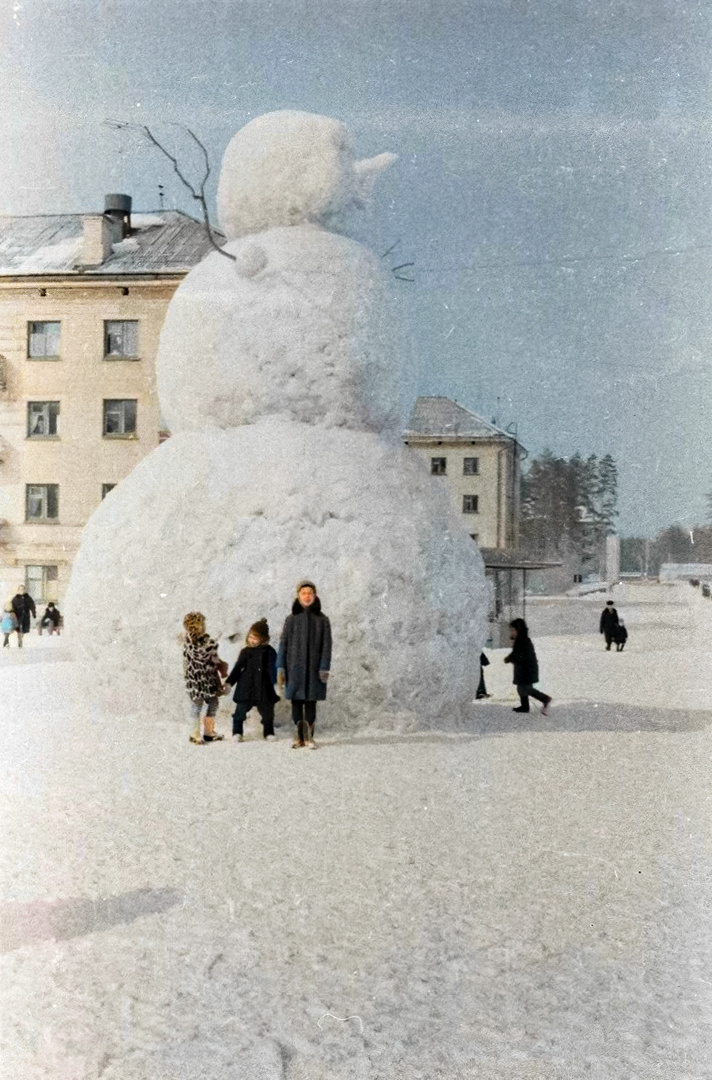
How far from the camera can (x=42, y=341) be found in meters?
25.7

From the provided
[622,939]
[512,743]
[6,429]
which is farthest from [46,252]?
[622,939]

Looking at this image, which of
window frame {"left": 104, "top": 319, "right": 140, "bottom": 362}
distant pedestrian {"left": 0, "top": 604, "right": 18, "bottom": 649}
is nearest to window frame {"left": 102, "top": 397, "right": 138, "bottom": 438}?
window frame {"left": 104, "top": 319, "right": 140, "bottom": 362}

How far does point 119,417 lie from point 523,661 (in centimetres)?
1590

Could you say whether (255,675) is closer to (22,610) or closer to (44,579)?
(22,610)

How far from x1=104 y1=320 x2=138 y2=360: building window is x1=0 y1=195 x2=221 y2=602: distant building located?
0.07 feet

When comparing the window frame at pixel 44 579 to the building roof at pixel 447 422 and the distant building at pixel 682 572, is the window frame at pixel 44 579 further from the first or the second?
the distant building at pixel 682 572

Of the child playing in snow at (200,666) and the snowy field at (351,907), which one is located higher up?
the child playing in snow at (200,666)

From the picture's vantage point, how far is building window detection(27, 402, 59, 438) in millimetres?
24969

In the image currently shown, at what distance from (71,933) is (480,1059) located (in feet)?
5.70

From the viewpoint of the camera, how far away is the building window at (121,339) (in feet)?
84.4

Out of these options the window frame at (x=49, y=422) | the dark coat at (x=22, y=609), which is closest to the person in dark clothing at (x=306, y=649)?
the dark coat at (x=22, y=609)

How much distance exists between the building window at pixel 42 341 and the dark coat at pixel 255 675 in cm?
1845

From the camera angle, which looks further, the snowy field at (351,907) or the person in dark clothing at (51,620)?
the person in dark clothing at (51,620)

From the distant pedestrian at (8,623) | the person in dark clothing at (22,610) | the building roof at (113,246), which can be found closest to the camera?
the distant pedestrian at (8,623)
